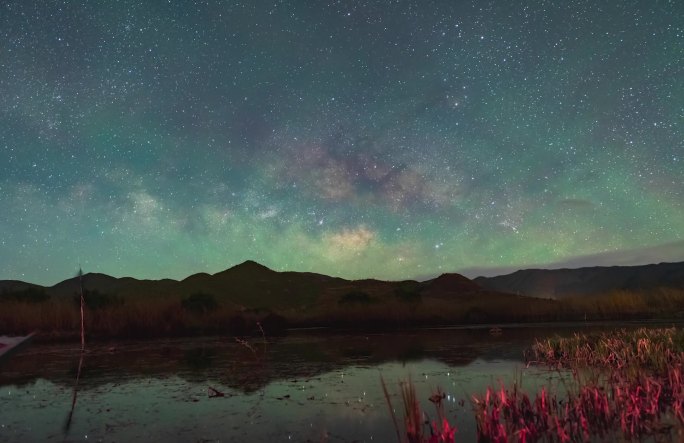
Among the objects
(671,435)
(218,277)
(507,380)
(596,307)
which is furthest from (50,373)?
(218,277)

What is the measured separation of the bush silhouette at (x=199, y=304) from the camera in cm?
4886

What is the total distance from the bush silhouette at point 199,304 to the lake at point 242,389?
20.9 meters

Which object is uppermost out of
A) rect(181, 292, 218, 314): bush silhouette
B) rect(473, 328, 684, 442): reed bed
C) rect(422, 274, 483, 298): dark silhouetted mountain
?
rect(422, 274, 483, 298): dark silhouetted mountain

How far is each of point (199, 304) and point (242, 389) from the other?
1414 inches

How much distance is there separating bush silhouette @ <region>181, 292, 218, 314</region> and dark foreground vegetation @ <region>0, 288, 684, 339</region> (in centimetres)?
9

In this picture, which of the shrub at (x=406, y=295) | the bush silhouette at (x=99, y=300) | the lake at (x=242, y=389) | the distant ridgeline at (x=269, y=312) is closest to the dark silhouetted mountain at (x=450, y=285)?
the shrub at (x=406, y=295)

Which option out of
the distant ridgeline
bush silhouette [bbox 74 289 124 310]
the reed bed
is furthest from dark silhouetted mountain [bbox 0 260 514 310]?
the reed bed

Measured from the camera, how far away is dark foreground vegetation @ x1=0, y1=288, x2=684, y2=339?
37625 millimetres

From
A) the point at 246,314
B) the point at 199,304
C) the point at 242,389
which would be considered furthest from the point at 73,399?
the point at 199,304

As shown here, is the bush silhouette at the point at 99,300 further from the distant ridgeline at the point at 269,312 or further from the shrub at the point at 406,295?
the shrub at the point at 406,295

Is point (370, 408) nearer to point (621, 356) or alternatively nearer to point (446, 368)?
point (446, 368)

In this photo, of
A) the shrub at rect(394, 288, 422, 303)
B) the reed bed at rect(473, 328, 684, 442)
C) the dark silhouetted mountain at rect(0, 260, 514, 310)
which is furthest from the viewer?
the dark silhouetted mountain at rect(0, 260, 514, 310)

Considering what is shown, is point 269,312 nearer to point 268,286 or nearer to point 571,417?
point 571,417

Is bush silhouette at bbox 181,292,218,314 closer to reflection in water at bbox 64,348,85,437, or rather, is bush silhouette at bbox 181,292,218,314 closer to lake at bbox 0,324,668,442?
lake at bbox 0,324,668,442
